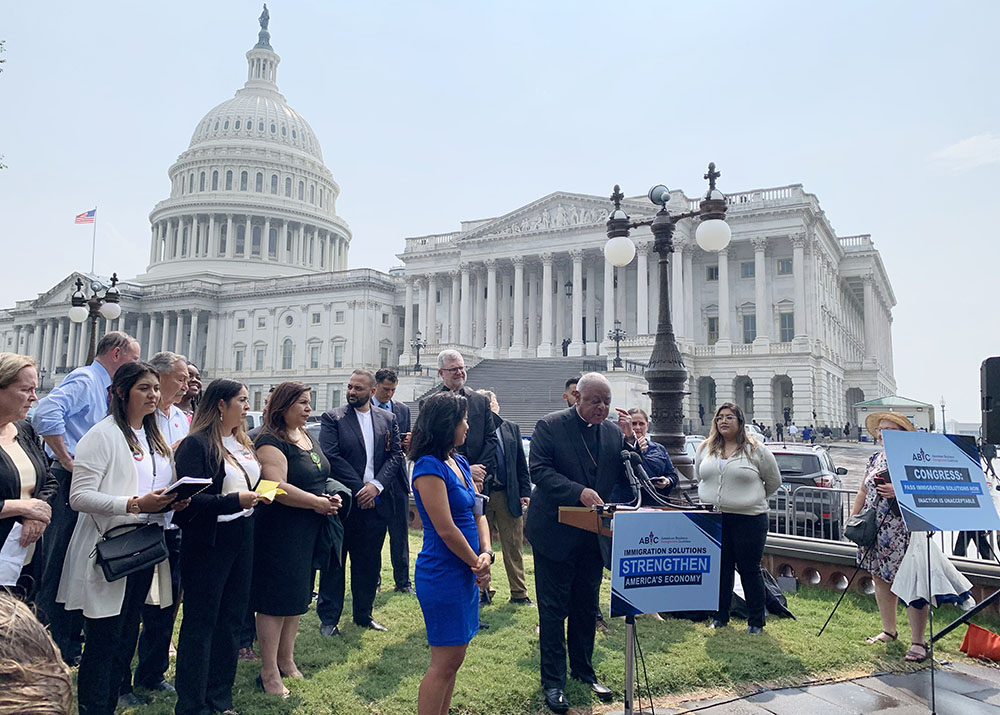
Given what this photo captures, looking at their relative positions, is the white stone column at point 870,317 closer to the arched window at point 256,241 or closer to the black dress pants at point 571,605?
the black dress pants at point 571,605

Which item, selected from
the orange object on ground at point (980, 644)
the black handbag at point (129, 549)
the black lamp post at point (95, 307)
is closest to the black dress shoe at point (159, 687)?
the black handbag at point (129, 549)

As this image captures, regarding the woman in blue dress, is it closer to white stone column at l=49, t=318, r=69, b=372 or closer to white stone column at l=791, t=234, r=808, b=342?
white stone column at l=791, t=234, r=808, b=342

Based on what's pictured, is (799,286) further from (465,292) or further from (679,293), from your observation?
(465,292)

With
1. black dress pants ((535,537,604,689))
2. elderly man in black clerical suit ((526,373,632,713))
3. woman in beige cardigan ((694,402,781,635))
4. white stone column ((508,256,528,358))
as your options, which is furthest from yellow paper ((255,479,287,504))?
white stone column ((508,256,528,358))

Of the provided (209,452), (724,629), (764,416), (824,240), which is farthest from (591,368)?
(209,452)

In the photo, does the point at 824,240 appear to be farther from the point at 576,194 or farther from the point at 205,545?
the point at 205,545

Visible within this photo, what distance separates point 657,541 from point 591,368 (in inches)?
1687

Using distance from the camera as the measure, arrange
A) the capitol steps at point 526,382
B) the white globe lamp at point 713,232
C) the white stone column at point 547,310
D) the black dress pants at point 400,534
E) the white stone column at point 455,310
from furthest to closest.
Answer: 1. the white stone column at point 455,310
2. the white stone column at point 547,310
3. the capitol steps at point 526,382
4. the white globe lamp at point 713,232
5. the black dress pants at point 400,534

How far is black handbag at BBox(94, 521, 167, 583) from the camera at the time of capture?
4188 millimetres

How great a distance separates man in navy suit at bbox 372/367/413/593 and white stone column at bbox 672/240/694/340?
152ft

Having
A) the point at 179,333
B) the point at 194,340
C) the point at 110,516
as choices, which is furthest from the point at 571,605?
the point at 179,333

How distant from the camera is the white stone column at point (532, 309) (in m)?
61.7

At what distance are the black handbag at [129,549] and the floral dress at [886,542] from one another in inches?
253

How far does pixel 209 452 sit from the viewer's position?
15.9 ft
